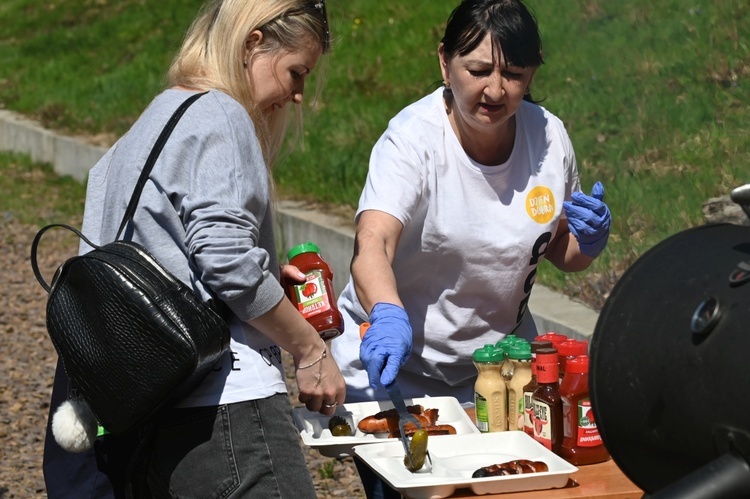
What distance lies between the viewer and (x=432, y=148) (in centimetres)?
307

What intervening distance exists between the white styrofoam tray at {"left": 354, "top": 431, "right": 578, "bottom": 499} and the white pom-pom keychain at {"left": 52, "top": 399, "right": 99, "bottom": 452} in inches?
25.0

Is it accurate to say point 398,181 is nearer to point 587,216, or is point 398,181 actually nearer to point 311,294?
point 311,294

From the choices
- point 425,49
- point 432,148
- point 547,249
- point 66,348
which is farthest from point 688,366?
point 425,49

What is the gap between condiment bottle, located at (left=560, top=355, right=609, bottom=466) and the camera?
269cm

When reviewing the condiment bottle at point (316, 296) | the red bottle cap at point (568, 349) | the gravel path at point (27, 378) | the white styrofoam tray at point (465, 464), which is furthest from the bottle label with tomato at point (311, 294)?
the gravel path at point (27, 378)

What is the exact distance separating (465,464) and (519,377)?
288 millimetres

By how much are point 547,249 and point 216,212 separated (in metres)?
1.41

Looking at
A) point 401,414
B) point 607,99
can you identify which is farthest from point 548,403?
point 607,99

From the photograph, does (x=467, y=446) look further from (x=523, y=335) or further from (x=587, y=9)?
(x=587, y=9)

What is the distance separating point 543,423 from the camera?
2.77 m

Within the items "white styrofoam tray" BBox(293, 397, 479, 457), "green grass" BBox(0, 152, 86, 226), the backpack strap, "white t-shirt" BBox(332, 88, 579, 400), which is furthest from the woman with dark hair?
"green grass" BBox(0, 152, 86, 226)

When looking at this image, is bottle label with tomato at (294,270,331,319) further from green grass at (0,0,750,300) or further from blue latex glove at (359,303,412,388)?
green grass at (0,0,750,300)

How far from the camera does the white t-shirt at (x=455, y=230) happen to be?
305cm

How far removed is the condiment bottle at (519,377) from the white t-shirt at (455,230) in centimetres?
31
